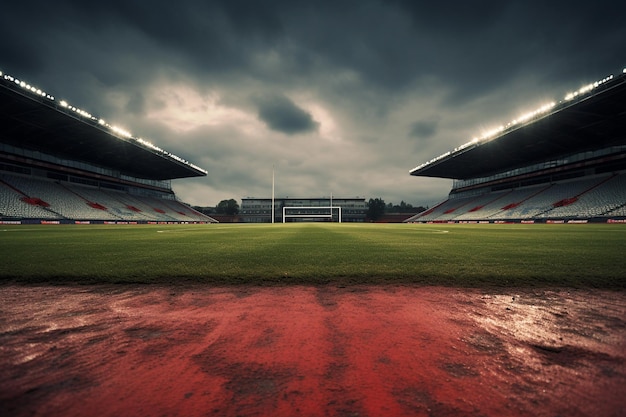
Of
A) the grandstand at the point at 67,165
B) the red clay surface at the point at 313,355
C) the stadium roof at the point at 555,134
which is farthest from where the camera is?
the grandstand at the point at 67,165

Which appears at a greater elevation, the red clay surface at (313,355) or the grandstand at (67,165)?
the grandstand at (67,165)

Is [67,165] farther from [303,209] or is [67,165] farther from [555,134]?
[555,134]

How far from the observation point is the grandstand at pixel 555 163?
23875 mm

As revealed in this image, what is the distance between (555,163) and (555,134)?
9158 mm

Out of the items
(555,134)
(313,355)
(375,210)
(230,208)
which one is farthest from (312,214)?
(313,355)

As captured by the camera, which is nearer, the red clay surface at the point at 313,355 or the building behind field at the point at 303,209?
the red clay surface at the point at 313,355

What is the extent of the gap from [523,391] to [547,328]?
3.67 feet

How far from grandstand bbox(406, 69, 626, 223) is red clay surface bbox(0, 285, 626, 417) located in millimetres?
28397

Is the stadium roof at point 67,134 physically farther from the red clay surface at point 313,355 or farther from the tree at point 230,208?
the tree at point 230,208

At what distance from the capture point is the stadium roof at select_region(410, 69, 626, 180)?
2170 cm

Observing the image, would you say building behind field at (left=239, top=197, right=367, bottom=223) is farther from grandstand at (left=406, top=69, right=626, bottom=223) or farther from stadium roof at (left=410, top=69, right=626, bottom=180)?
stadium roof at (left=410, top=69, right=626, bottom=180)

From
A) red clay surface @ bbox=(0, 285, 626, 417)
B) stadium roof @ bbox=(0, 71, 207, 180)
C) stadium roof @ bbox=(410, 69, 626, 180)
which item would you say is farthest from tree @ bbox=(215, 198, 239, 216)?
red clay surface @ bbox=(0, 285, 626, 417)

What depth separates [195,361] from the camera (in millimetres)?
1606

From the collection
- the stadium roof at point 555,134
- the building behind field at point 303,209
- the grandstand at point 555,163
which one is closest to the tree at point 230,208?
the building behind field at point 303,209
